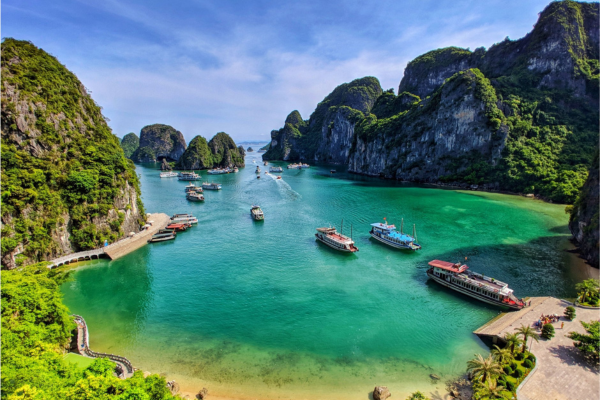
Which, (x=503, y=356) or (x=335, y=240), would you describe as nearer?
(x=503, y=356)

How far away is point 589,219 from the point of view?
153 feet

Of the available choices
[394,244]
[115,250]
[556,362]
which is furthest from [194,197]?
[556,362]

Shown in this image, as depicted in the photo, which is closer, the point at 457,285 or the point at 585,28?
the point at 457,285

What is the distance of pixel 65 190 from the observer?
46719 millimetres

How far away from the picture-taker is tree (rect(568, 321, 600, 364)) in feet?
78.2

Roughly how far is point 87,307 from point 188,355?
1800 centimetres

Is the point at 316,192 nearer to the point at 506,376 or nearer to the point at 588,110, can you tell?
the point at 506,376

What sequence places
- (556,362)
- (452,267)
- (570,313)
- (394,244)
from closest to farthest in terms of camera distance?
(556,362) → (570,313) → (452,267) → (394,244)

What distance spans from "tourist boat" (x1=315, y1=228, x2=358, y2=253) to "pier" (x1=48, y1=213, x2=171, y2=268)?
35100mm

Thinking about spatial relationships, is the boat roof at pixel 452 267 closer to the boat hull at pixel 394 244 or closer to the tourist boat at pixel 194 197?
the boat hull at pixel 394 244

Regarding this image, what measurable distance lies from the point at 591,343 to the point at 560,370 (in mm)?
3944

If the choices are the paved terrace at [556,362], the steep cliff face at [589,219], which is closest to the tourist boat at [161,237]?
the paved terrace at [556,362]

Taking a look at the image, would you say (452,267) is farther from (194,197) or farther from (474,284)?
(194,197)

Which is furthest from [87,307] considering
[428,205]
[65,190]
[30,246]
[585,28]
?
[585,28]
